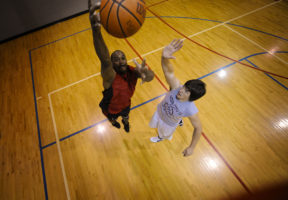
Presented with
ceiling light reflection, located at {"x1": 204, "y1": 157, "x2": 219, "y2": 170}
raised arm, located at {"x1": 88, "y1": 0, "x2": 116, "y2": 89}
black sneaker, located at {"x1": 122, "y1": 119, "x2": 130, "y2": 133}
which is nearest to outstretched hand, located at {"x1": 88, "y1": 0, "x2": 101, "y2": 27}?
raised arm, located at {"x1": 88, "y1": 0, "x2": 116, "y2": 89}

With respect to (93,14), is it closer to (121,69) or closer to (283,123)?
(121,69)

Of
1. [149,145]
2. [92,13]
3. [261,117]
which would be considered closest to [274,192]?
[261,117]

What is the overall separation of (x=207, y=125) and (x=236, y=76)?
1.63 metres

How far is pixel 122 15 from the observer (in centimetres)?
194

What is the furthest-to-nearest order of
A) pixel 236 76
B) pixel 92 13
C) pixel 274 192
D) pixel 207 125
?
pixel 236 76 → pixel 207 125 → pixel 274 192 → pixel 92 13

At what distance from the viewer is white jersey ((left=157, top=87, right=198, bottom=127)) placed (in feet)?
5.81

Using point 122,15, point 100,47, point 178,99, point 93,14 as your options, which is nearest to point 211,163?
point 178,99

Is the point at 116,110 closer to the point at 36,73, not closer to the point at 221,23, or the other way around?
the point at 36,73

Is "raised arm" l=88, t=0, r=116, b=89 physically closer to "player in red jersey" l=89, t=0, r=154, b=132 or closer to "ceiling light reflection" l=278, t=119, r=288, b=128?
"player in red jersey" l=89, t=0, r=154, b=132

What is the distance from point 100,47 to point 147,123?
194 cm

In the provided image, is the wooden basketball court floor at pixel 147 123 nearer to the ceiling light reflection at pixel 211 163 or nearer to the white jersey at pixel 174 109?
the ceiling light reflection at pixel 211 163

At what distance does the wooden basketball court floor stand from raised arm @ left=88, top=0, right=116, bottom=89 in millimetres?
1560

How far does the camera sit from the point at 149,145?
9.71 feet

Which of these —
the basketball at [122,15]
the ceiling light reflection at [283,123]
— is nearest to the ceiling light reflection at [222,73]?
the ceiling light reflection at [283,123]
